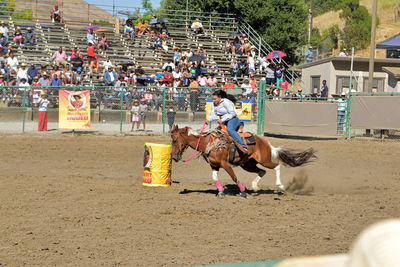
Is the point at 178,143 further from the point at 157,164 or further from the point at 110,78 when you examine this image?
the point at 110,78

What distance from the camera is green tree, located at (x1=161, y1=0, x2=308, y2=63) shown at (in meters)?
40.1

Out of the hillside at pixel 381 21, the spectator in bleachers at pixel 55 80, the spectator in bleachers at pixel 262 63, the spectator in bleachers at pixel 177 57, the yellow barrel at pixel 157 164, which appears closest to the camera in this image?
the yellow barrel at pixel 157 164

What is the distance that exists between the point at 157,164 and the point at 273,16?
103 ft

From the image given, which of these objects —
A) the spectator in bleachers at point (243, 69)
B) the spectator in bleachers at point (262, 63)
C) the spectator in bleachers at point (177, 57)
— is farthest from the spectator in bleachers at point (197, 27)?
the spectator in bleachers at point (243, 69)

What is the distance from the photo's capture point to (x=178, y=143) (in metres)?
11.1

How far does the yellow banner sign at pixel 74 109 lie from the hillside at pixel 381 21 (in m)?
45.8

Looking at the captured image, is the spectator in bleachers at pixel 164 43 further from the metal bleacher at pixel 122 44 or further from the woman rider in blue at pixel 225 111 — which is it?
the woman rider in blue at pixel 225 111

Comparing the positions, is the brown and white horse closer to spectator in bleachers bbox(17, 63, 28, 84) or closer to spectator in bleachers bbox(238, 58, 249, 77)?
spectator in bleachers bbox(17, 63, 28, 84)

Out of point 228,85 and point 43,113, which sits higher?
point 228,85

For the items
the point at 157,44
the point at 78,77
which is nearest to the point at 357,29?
the point at 157,44

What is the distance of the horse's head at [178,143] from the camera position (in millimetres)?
11086

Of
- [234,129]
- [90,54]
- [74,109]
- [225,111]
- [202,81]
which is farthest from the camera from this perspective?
[90,54]

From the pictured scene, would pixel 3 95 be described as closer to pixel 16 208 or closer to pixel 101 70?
pixel 101 70

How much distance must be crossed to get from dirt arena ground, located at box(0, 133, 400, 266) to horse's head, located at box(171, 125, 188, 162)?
2.97 feet
